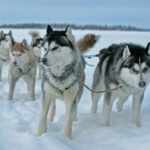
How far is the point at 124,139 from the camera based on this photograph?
4453 millimetres

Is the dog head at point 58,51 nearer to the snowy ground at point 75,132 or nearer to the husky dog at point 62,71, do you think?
the husky dog at point 62,71

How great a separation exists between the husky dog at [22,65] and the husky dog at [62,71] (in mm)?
2426

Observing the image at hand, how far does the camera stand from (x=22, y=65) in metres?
6.93

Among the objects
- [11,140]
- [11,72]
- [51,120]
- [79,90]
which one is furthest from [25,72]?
[11,140]

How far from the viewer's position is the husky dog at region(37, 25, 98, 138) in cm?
416

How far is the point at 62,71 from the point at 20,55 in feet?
8.82

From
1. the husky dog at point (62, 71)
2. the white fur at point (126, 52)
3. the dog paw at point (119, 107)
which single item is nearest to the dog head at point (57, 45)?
the husky dog at point (62, 71)

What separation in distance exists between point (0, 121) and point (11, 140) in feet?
3.64

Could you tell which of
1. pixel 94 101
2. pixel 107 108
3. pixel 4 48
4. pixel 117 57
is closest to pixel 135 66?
pixel 117 57

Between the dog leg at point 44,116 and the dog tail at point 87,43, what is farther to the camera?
the dog tail at point 87,43

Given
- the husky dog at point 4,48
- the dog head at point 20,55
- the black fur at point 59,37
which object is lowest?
the husky dog at point 4,48

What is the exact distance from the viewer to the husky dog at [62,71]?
416 cm

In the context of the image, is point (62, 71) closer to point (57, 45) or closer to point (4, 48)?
point (57, 45)

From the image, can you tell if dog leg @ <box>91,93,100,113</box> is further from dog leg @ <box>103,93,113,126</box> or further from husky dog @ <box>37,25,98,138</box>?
husky dog @ <box>37,25,98,138</box>
